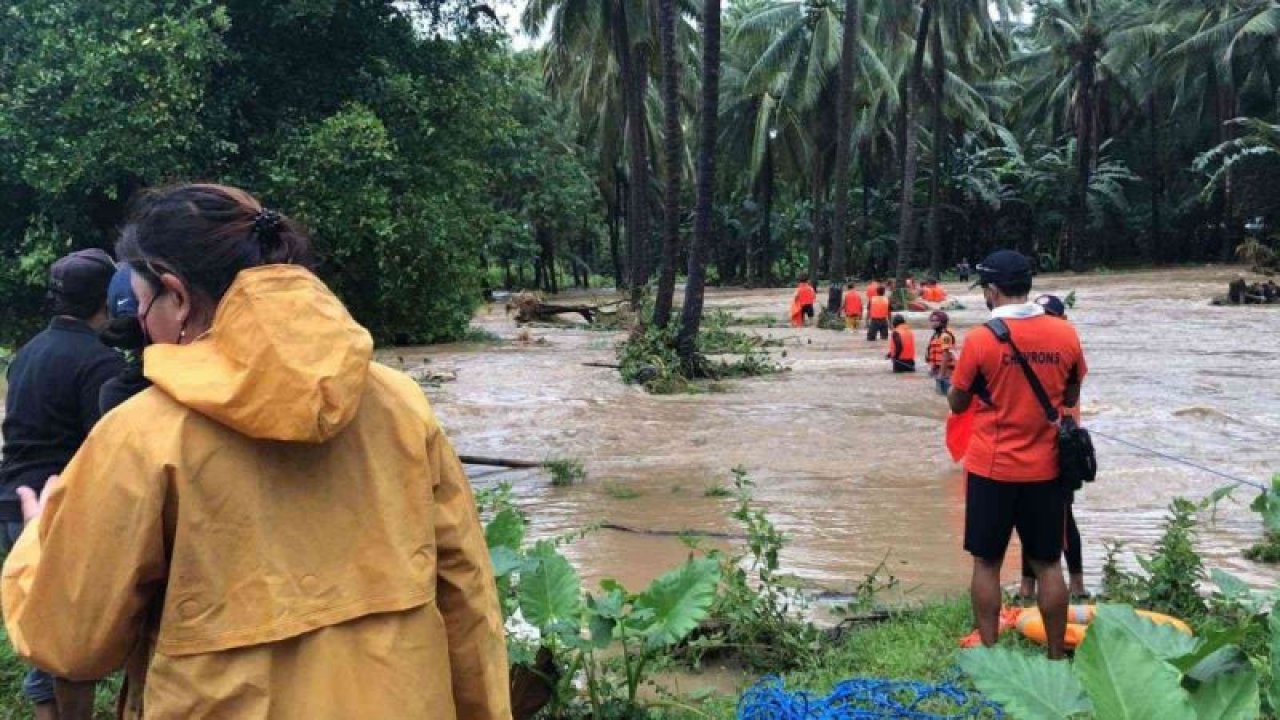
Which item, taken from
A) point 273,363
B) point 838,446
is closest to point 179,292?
point 273,363

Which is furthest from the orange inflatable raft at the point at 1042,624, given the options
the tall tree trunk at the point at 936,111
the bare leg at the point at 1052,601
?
the tall tree trunk at the point at 936,111

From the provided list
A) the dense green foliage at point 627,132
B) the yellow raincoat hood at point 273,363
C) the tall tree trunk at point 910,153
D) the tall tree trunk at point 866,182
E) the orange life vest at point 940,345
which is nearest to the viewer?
the yellow raincoat hood at point 273,363

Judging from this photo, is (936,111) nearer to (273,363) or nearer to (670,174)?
(670,174)

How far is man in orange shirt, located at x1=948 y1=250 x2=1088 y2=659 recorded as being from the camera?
4.57 meters

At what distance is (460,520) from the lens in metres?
1.94

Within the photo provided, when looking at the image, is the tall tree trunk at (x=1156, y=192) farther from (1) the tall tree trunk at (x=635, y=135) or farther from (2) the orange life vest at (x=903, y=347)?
(2) the orange life vest at (x=903, y=347)

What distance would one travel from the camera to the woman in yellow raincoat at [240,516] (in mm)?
1618

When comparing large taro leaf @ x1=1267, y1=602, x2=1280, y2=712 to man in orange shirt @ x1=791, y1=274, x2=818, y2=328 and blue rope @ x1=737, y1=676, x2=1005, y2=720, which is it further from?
man in orange shirt @ x1=791, y1=274, x2=818, y2=328

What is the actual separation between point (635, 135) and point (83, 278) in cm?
2510

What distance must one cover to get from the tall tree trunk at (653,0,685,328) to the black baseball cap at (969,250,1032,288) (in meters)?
12.5

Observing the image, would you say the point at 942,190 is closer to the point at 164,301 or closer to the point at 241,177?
the point at 241,177

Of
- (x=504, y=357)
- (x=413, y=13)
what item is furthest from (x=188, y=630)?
(x=504, y=357)

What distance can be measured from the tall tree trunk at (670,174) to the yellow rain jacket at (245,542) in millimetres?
15548

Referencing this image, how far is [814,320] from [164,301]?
26.1m
